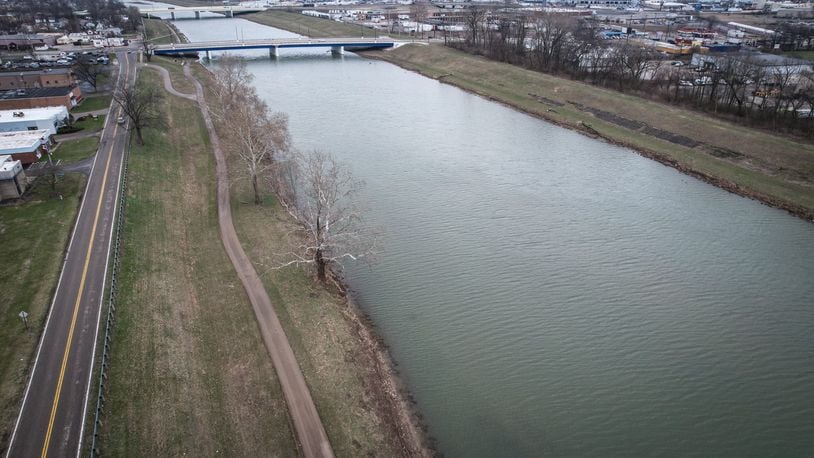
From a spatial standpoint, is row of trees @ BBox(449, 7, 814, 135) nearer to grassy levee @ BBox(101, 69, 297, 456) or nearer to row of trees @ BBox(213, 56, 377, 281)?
row of trees @ BBox(213, 56, 377, 281)

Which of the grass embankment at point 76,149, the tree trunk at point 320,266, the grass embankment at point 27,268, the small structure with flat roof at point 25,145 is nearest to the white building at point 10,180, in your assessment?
the grass embankment at point 27,268

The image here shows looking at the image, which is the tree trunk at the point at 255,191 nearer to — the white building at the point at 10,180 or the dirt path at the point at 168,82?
the white building at the point at 10,180

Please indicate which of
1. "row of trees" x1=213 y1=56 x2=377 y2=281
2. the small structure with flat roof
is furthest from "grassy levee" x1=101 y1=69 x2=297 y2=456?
the small structure with flat roof

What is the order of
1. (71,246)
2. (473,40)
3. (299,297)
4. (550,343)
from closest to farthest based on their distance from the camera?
(550,343) < (299,297) < (71,246) < (473,40)

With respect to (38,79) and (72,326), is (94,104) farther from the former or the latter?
(72,326)

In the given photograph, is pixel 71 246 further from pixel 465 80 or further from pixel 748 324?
pixel 465 80

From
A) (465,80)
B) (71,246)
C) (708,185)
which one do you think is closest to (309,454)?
(71,246)

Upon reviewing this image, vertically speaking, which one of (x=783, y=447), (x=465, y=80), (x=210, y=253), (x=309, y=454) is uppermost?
(x=465, y=80)
